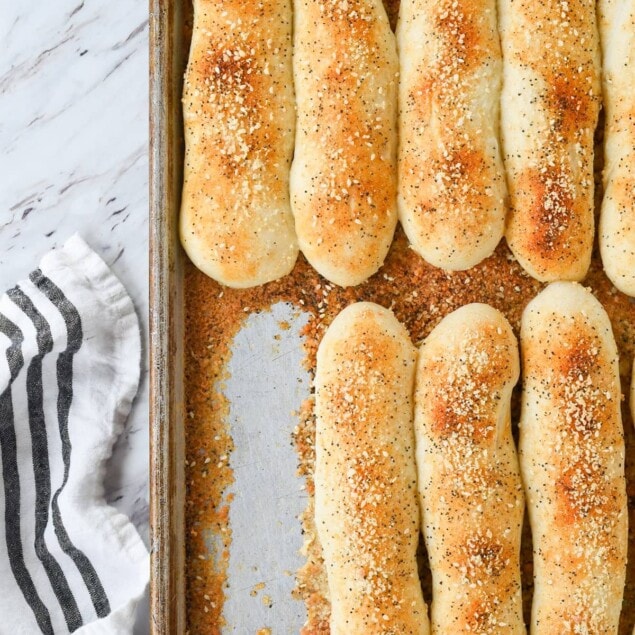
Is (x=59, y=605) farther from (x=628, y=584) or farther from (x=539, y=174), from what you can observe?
(x=539, y=174)

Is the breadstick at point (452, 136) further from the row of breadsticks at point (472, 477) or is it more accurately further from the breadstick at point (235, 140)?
the breadstick at point (235, 140)

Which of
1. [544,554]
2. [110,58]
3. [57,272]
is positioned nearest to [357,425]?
[544,554]

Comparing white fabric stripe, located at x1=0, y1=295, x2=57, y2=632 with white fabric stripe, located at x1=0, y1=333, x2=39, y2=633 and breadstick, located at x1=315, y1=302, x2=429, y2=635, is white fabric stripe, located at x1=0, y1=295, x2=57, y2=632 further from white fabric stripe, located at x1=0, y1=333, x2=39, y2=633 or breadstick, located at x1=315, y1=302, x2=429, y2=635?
breadstick, located at x1=315, y1=302, x2=429, y2=635

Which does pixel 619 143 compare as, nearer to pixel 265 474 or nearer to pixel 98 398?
pixel 265 474

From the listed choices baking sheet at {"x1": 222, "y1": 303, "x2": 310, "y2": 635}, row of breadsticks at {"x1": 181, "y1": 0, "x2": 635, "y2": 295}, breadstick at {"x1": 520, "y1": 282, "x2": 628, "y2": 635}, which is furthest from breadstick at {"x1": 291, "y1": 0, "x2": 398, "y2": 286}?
breadstick at {"x1": 520, "y1": 282, "x2": 628, "y2": 635}

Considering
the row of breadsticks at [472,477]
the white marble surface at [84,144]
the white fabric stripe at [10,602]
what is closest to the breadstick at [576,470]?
the row of breadsticks at [472,477]
